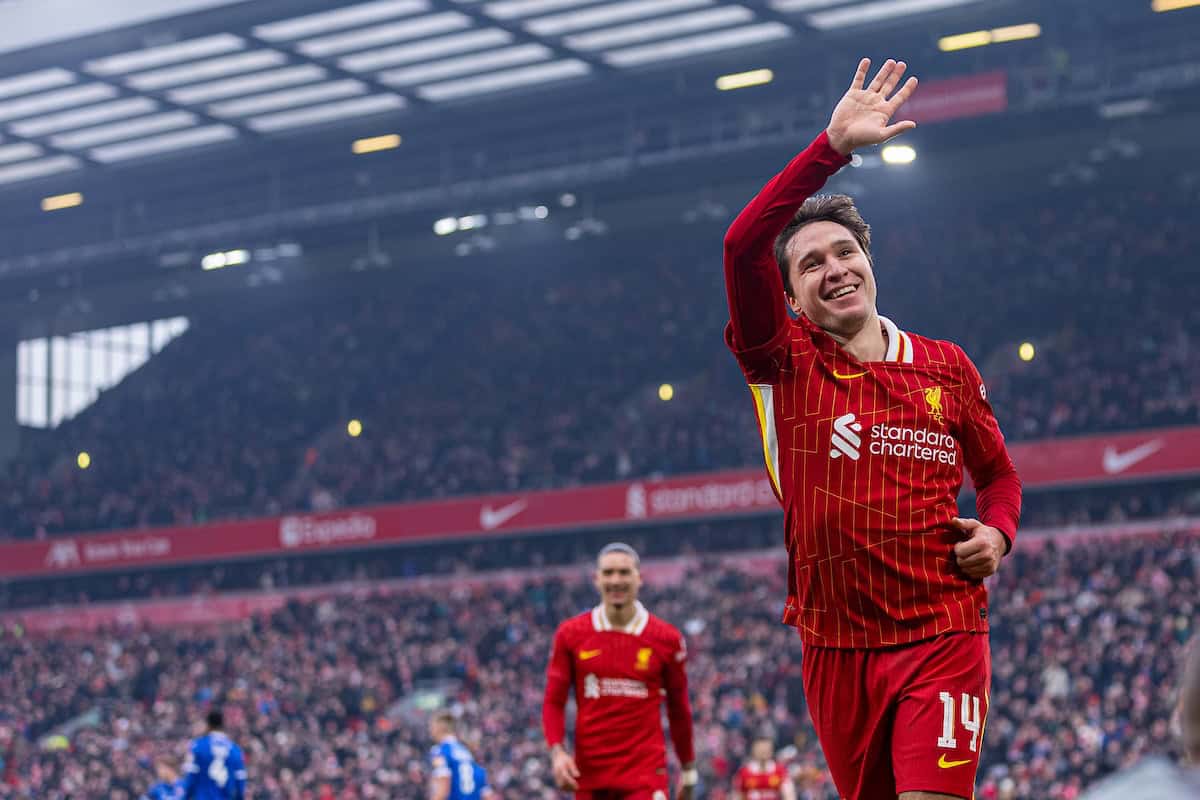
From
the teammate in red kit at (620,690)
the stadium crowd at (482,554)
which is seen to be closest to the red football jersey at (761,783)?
the teammate in red kit at (620,690)

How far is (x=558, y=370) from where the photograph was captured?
3912cm

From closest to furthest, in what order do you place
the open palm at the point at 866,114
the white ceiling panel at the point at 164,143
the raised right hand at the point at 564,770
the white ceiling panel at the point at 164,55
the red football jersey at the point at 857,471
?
1. the open palm at the point at 866,114
2. the red football jersey at the point at 857,471
3. the raised right hand at the point at 564,770
4. the white ceiling panel at the point at 164,55
5. the white ceiling panel at the point at 164,143

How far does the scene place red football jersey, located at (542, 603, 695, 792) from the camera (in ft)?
28.8

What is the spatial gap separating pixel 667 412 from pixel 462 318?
23.8 feet

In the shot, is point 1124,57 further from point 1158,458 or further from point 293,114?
point 293,114

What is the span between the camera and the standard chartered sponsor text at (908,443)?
4574mm

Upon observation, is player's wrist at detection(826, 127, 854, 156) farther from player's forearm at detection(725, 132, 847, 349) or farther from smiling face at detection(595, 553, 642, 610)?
smiling face at detection(595, 553, 642, 610)

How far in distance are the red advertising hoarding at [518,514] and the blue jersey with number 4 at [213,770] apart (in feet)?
60.9

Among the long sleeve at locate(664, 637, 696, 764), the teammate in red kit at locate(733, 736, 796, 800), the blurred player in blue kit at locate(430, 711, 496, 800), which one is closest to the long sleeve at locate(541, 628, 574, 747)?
the long sleeve at locate(664, 637, 696, 764)

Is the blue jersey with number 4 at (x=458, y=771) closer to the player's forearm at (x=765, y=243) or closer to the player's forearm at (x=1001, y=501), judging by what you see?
the player's forearm at (x=1001, y=501)

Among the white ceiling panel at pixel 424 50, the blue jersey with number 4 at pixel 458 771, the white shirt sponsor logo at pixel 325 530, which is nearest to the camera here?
the blue jersey with number 4 at pixel 458 771

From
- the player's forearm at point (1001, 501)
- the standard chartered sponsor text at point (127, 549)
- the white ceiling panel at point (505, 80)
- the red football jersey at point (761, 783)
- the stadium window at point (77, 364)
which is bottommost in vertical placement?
the red football jersey at point (761, 783)

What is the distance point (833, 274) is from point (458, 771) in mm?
7857

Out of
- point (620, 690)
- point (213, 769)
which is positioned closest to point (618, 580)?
point (620, 690)
